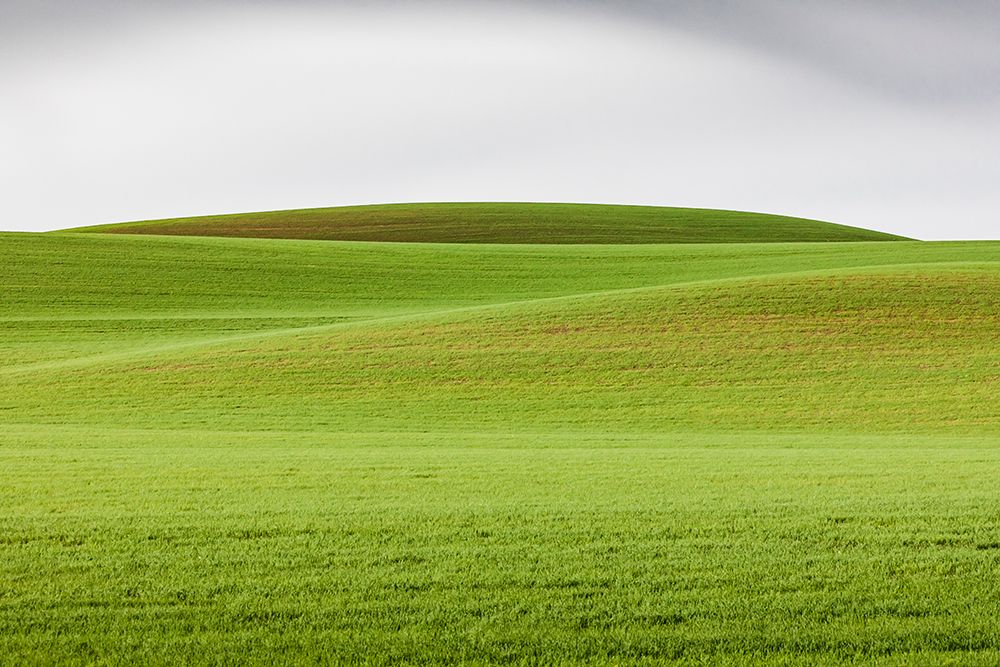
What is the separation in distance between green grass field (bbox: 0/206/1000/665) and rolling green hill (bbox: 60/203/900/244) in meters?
46.3

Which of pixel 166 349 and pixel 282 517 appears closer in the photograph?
pixel 282 517

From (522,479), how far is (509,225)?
83779mm

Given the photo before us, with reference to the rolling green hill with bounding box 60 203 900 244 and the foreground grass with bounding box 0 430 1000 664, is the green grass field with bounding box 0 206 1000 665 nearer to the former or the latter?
the foreground grass with bounding box 0 430 1000 664

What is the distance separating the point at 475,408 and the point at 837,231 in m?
93.8

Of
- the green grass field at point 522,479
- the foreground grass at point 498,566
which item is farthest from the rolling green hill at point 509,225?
the foreground grass at point 498,566

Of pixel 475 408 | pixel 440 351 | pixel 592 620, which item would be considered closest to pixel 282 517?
pixel 592 620

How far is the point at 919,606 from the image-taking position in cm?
635

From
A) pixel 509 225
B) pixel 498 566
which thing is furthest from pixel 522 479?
pixel 509 225

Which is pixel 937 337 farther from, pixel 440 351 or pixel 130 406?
pixel 130 406

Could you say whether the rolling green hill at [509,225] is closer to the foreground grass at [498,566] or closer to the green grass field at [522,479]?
the green grass field at [522,479]

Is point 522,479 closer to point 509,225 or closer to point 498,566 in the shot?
point 498,566

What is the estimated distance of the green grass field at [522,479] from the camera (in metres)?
6.02

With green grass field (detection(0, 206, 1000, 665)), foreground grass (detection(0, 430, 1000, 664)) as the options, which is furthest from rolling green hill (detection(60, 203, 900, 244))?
foreground grass (detection(0, 430, 1000, 664))

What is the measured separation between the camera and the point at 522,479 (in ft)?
40.0
